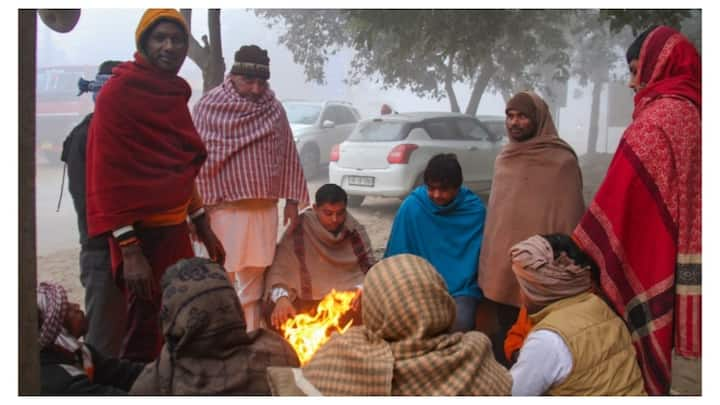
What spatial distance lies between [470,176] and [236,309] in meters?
2.72

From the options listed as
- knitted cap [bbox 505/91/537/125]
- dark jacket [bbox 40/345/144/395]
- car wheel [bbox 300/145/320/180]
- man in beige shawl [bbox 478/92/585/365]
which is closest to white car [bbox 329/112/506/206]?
car wheel [bbox 300/145/320/180]

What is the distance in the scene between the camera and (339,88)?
477 centimetres

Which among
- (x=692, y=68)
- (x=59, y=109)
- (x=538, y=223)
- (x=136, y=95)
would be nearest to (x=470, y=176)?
(x=538, y=223)

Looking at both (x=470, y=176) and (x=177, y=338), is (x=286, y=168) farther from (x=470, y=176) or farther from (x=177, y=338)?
(x=177, y=338)

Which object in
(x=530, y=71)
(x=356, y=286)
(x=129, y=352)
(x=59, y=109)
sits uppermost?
(x=530, y=71)

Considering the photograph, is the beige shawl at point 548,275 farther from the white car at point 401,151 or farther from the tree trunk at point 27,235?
the tree trunk at point 27,235

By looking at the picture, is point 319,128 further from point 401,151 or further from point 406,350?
point 406,350

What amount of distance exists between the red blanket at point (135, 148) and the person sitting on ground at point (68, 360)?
2.20 ft

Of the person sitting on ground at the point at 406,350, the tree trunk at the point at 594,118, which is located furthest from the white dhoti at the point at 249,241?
the tree trunk at the point at 594,118

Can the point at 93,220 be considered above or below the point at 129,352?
above

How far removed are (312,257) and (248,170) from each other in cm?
68

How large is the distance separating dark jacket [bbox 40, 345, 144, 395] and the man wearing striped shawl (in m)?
1.27

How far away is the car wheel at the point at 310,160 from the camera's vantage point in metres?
4.87

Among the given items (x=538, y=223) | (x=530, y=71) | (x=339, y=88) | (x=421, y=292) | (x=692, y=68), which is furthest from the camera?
(x=530, y=71)
